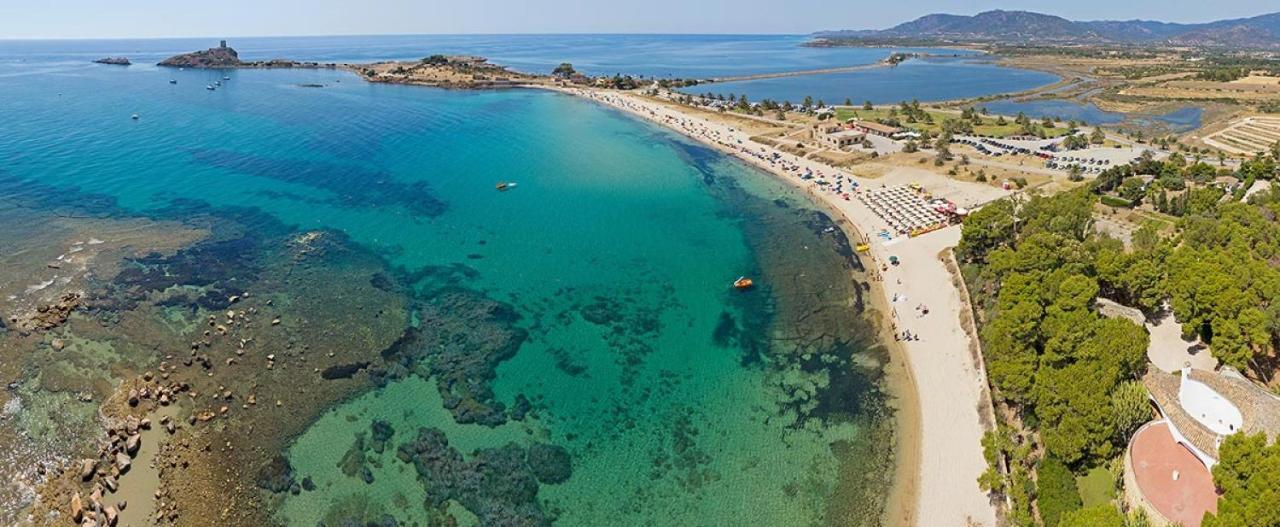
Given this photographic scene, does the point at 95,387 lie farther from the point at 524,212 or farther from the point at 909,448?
the point at 909,448

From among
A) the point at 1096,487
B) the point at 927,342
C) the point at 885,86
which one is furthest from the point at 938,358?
the point at 885,86

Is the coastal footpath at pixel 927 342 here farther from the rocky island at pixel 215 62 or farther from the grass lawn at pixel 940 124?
the rocky island at pixel 215 62

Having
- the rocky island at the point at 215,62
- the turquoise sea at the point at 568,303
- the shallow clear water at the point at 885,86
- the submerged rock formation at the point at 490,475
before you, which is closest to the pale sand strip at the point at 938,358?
the turquoise sea at the point at 568,303

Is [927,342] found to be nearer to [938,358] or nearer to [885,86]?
[938,358]

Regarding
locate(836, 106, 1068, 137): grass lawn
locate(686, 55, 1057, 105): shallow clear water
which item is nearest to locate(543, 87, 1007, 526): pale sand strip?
locate(836, 106, 1068, 137): grass lawn

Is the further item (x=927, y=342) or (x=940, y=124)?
(x=940, y=124)

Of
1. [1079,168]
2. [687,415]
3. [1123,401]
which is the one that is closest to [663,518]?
[687,415]
